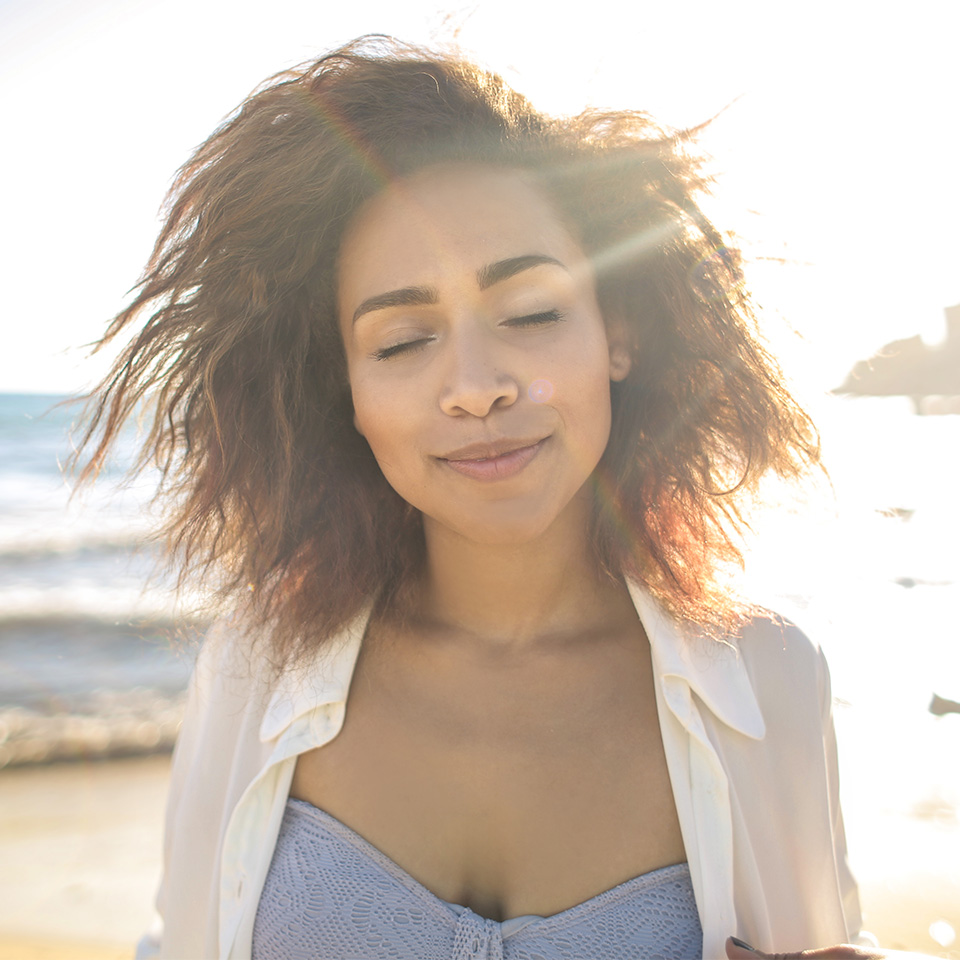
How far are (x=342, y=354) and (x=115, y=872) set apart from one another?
136 inches

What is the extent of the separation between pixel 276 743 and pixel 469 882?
587 millimetres

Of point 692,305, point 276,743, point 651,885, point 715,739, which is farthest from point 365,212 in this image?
point 651,885

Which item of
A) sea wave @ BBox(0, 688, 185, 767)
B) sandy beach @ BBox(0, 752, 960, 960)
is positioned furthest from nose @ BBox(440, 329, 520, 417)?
sea wave @ BBox(0, 688, 185, 767)

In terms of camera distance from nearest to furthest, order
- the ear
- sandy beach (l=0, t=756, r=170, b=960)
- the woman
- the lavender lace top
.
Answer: the lavender lace top
the woman
the ear
sandy beach (l=0, t=756, r=170, b=960)

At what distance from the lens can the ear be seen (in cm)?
207

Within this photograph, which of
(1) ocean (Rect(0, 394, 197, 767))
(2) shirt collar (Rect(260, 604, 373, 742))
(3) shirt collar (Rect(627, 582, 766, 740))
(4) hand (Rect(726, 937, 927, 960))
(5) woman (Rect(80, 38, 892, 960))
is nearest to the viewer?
(4) hand (Rect(726, 937, 927, 960))

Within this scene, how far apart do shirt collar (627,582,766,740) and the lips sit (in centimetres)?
58

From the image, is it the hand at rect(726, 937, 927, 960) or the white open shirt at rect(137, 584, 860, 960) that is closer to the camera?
the hand at rect(726, 937, 927, 960)

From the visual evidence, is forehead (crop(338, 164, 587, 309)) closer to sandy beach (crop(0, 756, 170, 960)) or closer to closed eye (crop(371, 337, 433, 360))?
closed eye (crop(371, 337, 433, 360))

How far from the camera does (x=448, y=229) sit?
69.4 inches

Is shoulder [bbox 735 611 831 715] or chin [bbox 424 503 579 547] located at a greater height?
chin [bbox 424 503 579 547]

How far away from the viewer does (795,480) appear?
231 centimetres

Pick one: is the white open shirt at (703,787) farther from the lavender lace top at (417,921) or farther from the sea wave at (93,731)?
the sea wave at (93,731)

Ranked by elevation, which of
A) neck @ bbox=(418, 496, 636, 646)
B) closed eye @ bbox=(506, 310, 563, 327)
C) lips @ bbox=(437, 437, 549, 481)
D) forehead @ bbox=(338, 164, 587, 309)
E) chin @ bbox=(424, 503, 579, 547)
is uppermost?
forehead @ bbox=(338, 164, 587, 309)
